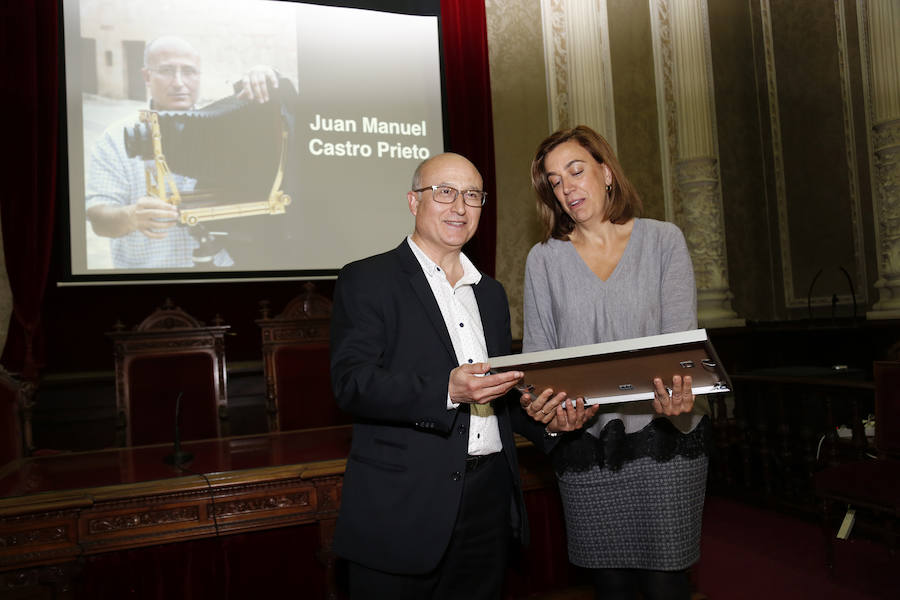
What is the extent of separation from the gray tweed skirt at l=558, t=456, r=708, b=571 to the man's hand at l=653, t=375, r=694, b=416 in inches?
6.8

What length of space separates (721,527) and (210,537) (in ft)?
9.36

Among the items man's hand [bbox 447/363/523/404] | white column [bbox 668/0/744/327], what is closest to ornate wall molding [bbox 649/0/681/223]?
white column [bbox 668/0/744/327]

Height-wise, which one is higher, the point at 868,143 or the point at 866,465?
the point at 868,143

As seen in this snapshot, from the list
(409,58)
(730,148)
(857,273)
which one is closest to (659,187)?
(730,148)

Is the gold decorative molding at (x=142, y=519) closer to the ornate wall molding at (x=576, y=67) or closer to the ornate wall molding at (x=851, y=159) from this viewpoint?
the ornate wall molding at (x=576, y=67)

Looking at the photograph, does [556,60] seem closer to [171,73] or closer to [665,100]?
[665,100]

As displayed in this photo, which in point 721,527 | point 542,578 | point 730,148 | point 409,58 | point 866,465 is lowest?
point 721,527

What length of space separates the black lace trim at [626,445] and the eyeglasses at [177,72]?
4.06 m

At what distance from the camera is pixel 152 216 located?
4449 mm

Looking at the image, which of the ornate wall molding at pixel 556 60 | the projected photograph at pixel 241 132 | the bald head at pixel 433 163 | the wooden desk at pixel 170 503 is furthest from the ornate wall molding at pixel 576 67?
the bald head at pixel 433 163

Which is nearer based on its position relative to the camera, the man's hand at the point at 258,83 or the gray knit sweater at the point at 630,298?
the gray knit sweater at the point at 630,298

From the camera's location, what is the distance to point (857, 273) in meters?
5.84

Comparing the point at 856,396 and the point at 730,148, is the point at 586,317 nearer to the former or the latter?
the point at 856,396

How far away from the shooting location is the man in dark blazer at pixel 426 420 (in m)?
1.36
